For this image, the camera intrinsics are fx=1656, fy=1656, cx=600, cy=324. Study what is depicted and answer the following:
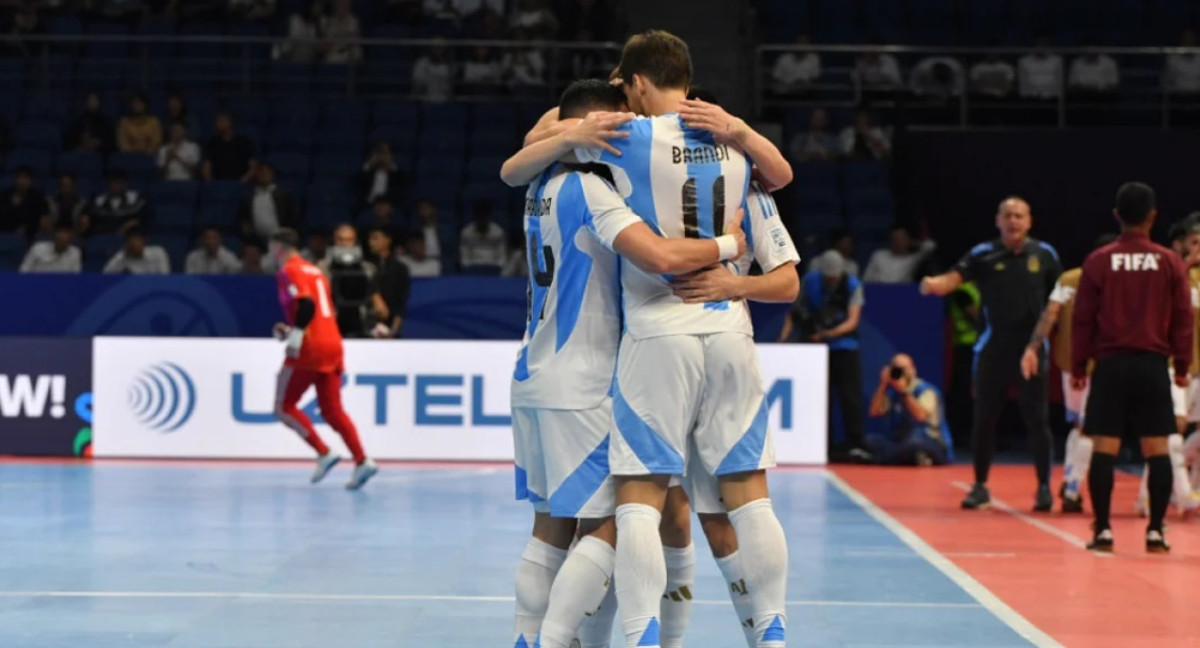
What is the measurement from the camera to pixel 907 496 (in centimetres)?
1241

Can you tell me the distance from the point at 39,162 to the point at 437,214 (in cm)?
475

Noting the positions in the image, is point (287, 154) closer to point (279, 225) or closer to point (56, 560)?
point (279, 225)

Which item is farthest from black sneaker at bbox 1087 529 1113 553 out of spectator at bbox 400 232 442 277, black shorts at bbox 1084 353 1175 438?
spectator at bbox 400 232 442 277

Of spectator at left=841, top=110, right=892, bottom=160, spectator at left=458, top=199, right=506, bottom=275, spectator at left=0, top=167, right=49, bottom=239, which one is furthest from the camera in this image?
spectator at left=841, top=110, right=892, bottom=160

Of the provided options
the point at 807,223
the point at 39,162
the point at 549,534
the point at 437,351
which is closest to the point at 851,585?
the point at 549,534

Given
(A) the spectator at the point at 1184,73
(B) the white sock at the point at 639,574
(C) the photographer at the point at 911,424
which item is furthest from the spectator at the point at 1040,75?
(B) the white sock at the point at 639,574

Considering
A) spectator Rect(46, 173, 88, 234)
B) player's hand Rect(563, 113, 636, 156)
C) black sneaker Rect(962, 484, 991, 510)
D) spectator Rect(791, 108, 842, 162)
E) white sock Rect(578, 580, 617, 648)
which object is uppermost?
spectator Rect(791, 108, 842, 162)

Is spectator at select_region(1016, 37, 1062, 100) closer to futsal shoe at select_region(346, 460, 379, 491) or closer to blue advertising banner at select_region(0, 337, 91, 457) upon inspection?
futsal shoe at select_region(346, 460, 379, 491)

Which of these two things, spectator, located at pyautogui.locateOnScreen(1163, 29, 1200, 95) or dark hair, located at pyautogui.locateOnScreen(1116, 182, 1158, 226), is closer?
dark hair, located at pyautogui.locateOnScreen(1116, 182, 1158, 226)

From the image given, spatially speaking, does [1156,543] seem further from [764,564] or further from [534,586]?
[534,586]

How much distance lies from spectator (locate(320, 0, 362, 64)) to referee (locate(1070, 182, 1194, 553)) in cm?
1266

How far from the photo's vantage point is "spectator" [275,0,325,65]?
2017cm

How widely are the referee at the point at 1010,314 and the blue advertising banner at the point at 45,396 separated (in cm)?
804

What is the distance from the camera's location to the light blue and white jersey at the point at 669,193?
499 cm
